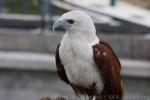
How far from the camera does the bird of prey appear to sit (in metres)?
3.13

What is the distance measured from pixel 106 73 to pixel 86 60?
0.15 meters

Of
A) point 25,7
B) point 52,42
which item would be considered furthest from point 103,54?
point 25,7

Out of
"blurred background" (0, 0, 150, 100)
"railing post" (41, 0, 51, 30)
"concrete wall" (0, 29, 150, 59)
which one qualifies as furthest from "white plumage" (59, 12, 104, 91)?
"railing post" (41, 0, 51, 30)

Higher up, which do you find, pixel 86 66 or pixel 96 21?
pixel 86 66

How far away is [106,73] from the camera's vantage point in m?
3.22

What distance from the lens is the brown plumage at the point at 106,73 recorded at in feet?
10.5

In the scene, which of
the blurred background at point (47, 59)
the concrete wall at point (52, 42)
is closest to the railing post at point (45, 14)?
the blurred background at point (47, 59)

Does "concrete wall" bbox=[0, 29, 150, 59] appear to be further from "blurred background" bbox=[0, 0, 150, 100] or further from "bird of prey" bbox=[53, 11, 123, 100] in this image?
"bird of prey" bbox=[53, 11, 123, 100]

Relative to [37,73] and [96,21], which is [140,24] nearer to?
[96,21]

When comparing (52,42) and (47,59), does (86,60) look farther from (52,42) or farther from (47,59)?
(52,42)

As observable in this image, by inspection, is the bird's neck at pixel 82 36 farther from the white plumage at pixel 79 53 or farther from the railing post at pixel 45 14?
the railing post at pixel 45 14

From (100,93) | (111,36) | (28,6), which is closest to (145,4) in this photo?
(28,6)

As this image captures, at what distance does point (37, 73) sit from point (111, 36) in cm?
81

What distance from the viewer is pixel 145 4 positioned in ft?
31.9
